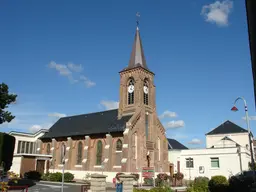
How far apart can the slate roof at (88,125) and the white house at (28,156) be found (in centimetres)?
229

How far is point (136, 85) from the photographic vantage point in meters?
41.7

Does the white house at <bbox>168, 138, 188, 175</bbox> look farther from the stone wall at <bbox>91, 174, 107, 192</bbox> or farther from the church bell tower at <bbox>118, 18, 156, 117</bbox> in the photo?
the stone wall at <bbox>91, 174, 107, 192</bbox>

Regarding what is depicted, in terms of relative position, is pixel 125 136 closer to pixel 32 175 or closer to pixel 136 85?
pixel 136 85

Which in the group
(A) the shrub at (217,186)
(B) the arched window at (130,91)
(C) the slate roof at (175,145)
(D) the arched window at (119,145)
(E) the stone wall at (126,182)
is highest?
(B) the arched window at (130,91)

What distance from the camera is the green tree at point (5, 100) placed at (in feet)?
101

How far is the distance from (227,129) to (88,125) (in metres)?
31.3

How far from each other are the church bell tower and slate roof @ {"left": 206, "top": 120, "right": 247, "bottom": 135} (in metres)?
22.1

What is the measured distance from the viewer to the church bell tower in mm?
41406

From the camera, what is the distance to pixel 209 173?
38250 mm

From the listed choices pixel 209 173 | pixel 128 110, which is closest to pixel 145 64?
pixel 128 110

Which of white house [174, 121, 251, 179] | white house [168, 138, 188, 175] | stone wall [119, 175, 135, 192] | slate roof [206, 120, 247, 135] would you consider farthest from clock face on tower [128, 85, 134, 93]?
stone wall [119, 175, 135, 192]

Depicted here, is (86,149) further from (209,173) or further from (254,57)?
(254,57)

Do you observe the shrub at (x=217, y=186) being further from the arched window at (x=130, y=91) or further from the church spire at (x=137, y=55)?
the church spire at (x=137, y=55)

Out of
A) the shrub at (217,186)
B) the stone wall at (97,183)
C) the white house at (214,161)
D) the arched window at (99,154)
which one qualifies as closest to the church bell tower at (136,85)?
the arched window at (99,154)
